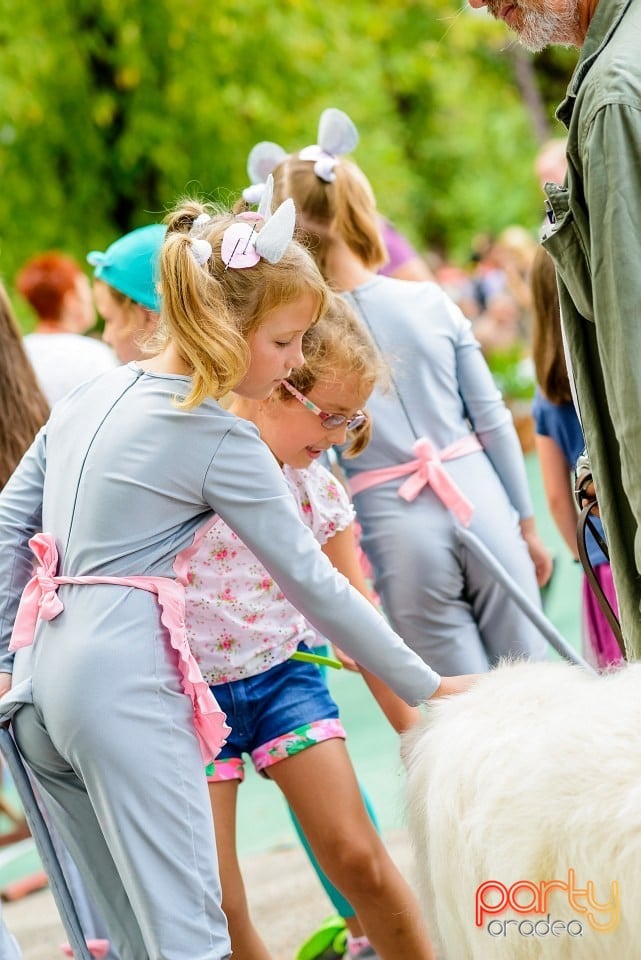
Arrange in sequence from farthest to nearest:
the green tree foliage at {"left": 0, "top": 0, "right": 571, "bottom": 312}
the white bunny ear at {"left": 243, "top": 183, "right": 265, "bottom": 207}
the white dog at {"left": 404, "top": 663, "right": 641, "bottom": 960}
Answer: the green tree foliage at {"left": 0, "top": 0, "right": 571, "bottom": 312} < the white bunny ear at {"left": 243, "top": 183, "right": 265, "bottom": 207} < the white dog at {"left": 404, "top": 663, "right": 641, "bottom": 960}

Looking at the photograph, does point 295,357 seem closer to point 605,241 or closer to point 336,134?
point 605,241

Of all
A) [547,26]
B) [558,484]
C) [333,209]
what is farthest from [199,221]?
[558,484]

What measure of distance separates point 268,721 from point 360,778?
95.7 inches

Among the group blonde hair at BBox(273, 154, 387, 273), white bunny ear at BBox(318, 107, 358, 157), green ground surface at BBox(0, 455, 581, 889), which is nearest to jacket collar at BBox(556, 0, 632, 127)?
blonde hair at BBox(273, 154, 387, 273)

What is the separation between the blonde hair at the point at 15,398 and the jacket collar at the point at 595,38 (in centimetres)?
180

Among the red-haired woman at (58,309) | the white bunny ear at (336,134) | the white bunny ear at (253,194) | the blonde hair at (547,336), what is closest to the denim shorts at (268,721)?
the white bunny ear at (253,194)

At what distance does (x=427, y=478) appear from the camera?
3.35m

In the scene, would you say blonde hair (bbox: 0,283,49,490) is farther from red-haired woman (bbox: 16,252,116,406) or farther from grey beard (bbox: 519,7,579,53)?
grey beard (bbox: 519,7,579,53)

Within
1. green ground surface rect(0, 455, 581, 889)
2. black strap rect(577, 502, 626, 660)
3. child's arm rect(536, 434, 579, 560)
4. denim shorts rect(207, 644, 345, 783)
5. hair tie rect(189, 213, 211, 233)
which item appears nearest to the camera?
hair tie rect(189, 213, 211, 233)

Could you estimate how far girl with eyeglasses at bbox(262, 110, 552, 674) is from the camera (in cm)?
335

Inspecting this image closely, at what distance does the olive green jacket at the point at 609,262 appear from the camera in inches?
80.1

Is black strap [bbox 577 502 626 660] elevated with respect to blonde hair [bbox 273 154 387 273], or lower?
lower

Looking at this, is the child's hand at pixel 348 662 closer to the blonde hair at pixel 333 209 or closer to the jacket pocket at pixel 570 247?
the blonde hair at pixel 333 209

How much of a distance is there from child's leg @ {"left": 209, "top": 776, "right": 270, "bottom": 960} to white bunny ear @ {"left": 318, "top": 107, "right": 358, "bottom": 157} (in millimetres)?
1809
